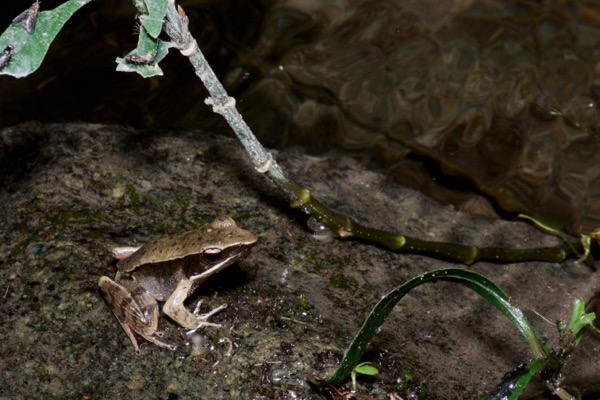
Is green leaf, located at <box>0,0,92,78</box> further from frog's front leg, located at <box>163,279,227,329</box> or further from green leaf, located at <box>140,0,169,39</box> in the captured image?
frog's front leg, located at <box>163,279,227,329</box>

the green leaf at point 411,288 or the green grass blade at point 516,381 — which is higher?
the green leaf at point 411,288

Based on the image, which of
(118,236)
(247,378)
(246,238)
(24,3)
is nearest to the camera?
(247,378)

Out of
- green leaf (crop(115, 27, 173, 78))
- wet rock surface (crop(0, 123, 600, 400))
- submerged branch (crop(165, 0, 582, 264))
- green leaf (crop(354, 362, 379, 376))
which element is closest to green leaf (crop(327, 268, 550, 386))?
green leaf (crop(354, 362, 379, 376))

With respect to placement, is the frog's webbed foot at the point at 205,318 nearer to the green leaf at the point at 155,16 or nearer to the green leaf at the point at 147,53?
the green leaf at the point at 147,53

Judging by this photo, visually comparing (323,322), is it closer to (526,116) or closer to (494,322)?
(494,322)

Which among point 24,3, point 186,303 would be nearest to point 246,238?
point 186,303

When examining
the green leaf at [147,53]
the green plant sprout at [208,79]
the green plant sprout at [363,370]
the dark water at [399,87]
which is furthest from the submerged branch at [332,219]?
the green plant sprout at [363,370]

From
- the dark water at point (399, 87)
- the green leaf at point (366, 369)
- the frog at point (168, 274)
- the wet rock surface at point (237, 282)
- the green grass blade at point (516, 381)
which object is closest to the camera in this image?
the green grass blade at point (516, 381)
